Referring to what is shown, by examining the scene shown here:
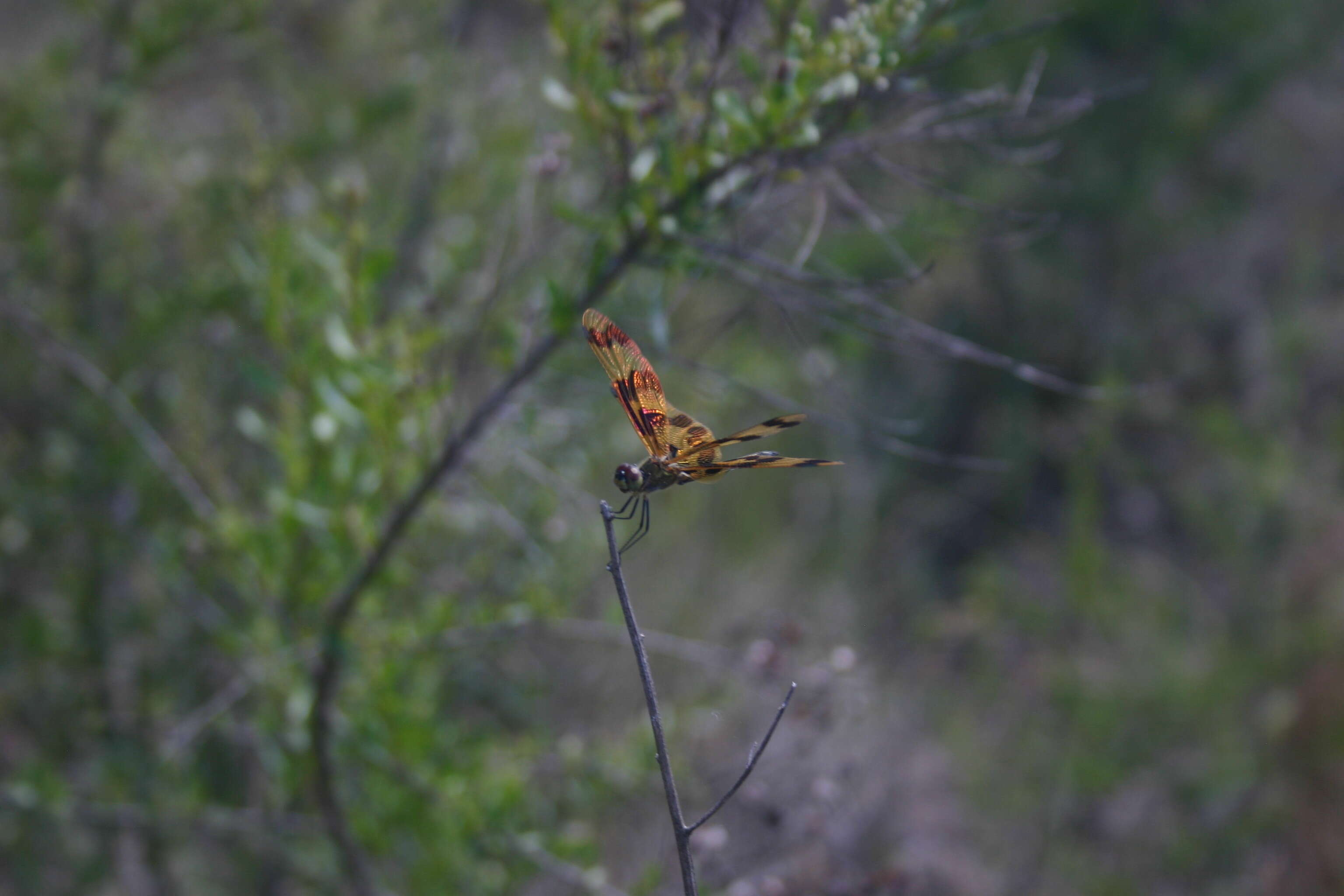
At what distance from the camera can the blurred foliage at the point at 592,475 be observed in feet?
4.15

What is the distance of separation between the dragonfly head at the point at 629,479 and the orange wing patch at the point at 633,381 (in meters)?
0.06

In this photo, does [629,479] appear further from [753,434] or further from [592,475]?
[592,475]

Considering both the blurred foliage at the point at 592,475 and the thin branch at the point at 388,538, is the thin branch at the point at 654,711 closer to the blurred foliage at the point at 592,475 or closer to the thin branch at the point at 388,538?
the blurred foliage at the point at 592,475

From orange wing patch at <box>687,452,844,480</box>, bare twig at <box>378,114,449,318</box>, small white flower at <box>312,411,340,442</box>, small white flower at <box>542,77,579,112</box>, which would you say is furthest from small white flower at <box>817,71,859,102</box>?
bare twig at <box>378,114,449,318</box>

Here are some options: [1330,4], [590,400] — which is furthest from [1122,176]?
[590,400]

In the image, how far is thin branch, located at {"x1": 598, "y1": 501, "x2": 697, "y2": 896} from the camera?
64 cm

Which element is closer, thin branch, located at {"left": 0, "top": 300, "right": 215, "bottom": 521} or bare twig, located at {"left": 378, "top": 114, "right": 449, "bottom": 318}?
thin branch, located at {"left": 0, "top": 300, "right": 215, "bottom": 521}

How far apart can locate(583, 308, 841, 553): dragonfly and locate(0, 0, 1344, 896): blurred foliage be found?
290 mm

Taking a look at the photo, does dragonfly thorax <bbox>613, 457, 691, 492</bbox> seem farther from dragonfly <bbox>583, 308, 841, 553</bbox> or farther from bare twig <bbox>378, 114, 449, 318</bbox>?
bare twig <bbox>378, 114, 449, 318</bbox>

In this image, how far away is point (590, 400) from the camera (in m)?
1.93

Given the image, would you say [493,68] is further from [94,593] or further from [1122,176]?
[1122,176]

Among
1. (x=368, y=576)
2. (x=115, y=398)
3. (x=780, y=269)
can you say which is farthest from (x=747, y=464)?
(x=115, y=398)

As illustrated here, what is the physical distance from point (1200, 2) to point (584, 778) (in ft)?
17.0

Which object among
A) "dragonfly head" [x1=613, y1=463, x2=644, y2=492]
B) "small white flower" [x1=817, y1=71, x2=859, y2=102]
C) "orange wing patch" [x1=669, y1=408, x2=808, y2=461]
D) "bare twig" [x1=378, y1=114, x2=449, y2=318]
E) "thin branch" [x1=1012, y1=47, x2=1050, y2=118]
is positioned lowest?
"dragonfly head" [x1=613, y1=463, x2=644, y2=492]
